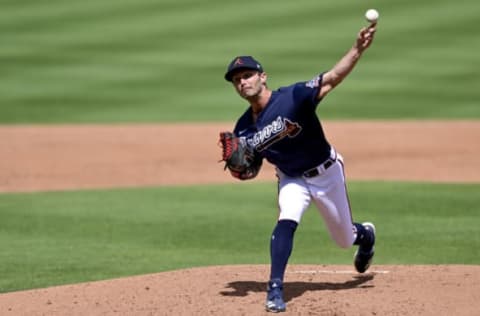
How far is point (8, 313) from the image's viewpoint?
757 centimetres

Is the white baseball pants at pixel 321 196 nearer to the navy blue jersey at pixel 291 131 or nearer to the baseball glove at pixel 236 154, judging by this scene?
the navy blue jersey at pixel 291 131

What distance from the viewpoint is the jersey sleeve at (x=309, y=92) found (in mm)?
7363

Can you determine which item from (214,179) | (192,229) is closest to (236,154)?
(192,229)

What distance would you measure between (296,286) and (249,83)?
1731mm

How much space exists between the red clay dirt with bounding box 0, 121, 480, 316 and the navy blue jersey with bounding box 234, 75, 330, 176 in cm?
102

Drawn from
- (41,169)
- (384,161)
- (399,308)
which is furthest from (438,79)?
(399,308)

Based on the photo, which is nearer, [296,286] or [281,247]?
[281,247]

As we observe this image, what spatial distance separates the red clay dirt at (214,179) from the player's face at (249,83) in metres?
1.51

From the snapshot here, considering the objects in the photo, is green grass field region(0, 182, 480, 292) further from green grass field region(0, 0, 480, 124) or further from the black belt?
green grass field region(0, 0, 480, 124)

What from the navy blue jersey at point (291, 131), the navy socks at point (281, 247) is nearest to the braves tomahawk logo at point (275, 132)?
the navy blue jersey at point (291, 131)

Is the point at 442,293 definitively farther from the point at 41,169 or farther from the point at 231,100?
the point at 231,100

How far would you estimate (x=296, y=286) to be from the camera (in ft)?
26.8

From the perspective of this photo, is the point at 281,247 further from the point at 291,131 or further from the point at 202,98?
the point at 202,98

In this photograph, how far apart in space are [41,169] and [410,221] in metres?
6.62
